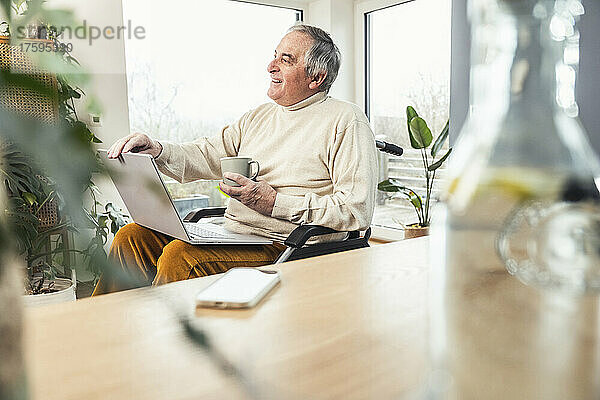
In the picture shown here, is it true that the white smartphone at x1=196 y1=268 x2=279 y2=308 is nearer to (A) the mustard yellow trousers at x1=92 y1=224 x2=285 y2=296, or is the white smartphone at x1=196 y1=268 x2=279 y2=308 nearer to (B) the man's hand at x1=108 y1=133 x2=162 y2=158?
(A) the mustard yellow trousers at x1=92 y1=224 x2=285 y2=296

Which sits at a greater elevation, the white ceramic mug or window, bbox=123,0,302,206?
window, bbox=123,0,302,206

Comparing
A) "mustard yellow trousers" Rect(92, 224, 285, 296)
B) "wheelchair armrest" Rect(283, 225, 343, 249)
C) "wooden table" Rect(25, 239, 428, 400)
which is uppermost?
"wooden table" Rect(25, 239, 428, 400)

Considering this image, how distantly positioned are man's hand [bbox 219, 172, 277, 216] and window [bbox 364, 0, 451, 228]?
2.33m

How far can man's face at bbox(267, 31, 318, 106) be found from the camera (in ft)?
7.58

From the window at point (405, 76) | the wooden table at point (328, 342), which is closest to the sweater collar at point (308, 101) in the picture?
the wooden table at point (328, 342)

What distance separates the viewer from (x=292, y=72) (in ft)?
7.59

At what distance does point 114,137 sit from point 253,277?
3.13 m

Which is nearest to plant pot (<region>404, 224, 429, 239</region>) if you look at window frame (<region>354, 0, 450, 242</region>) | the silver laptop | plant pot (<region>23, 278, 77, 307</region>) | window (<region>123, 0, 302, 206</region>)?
window frame (<region>354, 0, 450, 242</region>)

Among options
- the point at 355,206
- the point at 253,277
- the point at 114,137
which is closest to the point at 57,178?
the point at 253,277

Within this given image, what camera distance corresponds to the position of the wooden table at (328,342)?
0.31m

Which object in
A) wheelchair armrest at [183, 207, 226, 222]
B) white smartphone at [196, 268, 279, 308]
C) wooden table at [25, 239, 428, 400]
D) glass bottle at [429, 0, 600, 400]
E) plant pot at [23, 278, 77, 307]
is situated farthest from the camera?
plant pot at [23, 278, 77, 307]

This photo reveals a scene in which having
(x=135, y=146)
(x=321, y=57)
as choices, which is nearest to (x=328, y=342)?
(x=135, y=146)

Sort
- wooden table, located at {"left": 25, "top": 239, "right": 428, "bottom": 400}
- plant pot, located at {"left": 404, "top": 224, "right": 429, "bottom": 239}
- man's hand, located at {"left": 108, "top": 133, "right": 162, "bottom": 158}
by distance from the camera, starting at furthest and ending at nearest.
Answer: plant pot, located at {"left": 404, "top": 224, "right": 429, "bottom": 239}, man's hand, located at {"left": 108, "top": 133, "right": 162, "bottom": 158}, wooden table, located at {"left": 25, "top": 239, "right": 428, "bottom": 400}

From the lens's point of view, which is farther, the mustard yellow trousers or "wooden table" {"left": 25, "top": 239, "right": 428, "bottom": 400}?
the mustard yellow trousers
